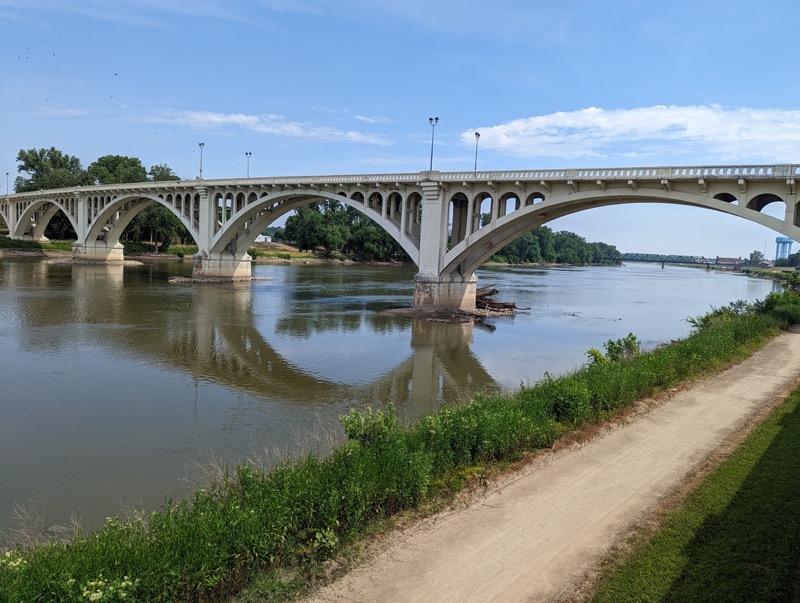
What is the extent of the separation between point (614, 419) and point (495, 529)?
487 cm

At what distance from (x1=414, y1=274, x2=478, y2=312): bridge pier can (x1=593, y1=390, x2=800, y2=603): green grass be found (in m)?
25.0

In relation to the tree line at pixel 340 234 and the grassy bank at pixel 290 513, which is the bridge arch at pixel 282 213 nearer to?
the grassy bank at pixel 290 513

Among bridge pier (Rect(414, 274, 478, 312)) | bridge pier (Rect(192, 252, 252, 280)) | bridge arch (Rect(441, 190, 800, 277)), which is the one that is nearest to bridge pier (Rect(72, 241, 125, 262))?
bridge pier (Rect(192, 252, 252, 280))

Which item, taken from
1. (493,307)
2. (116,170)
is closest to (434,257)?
(493,307)

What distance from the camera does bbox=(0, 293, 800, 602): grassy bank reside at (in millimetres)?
4809

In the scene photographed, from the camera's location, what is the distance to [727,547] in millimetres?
5879

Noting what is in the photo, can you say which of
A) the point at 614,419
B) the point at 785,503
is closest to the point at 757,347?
the point at 614,419

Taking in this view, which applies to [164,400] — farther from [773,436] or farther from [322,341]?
[773,436]

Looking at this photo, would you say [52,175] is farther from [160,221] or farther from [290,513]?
[290,513]

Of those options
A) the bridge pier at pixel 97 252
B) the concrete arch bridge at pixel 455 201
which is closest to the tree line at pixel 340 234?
the bridge pier at pixel 97 252

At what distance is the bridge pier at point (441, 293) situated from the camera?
3291 cm

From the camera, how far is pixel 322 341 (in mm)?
23750

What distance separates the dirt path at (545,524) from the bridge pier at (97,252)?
206 ft

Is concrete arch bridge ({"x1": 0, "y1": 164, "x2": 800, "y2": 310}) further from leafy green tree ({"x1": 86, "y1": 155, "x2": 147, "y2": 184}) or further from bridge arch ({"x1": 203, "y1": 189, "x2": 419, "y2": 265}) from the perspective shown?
leafy green tree ({"x1": 86, "y1": 155, "x2": 147, "y2": 184})
